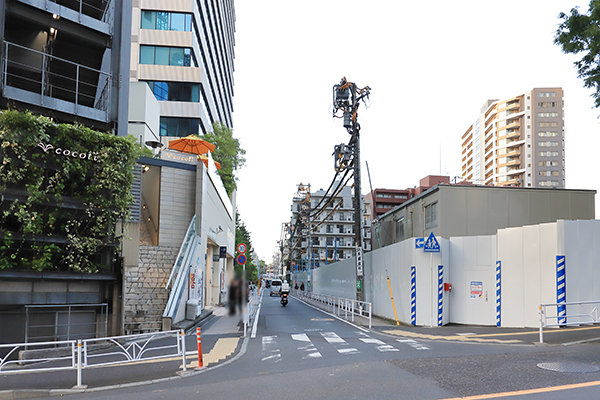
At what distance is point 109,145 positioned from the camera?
17.1m

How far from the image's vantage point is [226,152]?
4612 centimetres

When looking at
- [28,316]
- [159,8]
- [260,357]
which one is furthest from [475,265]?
[159,8]

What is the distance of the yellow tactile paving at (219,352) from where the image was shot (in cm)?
1288

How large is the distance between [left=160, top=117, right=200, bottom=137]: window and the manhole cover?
40.6 meters

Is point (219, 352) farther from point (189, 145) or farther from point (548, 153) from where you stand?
point (548, 153)

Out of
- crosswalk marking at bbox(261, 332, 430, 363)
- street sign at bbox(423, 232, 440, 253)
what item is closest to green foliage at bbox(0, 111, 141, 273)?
crosswalk marking at bbox(261, 332, 430, 363)

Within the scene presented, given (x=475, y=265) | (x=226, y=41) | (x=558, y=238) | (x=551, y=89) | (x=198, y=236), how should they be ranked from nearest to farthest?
(x=558, y=238)
(x=475, y=265)
(x=198, y=236)
(x=226, y=41)
(x=551, y=89)

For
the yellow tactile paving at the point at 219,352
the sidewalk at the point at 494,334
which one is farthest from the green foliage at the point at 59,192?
the sidewalk at the point at 494,334

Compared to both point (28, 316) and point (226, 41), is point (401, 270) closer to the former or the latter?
point (28, 316)

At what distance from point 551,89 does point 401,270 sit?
83.9 m

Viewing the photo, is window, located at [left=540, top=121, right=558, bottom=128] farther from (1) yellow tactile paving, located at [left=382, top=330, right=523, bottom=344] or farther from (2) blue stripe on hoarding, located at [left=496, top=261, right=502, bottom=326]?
(1) yellow tactile paving, located at [left=382, top=330, right=523, bottom=344]

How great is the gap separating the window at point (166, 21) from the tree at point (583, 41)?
116ft

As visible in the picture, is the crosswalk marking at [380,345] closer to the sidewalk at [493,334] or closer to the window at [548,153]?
the sidewalk at [493,334]

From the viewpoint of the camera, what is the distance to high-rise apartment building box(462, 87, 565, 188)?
92.2 meters
